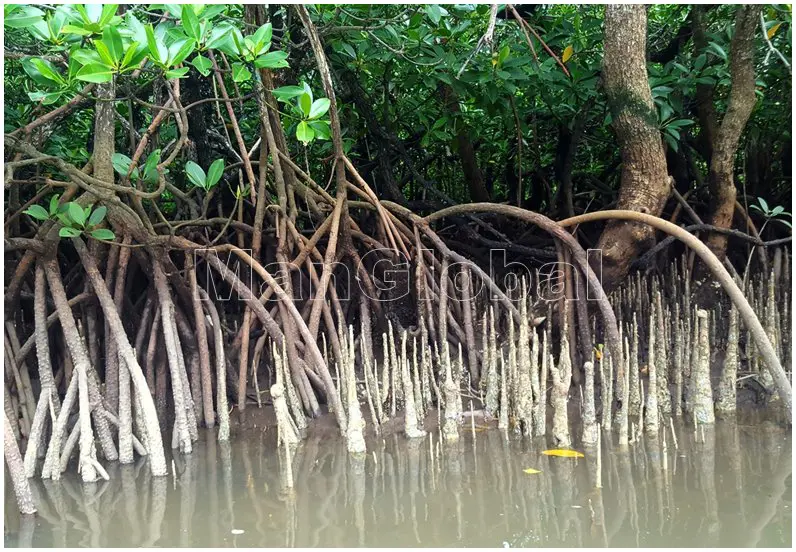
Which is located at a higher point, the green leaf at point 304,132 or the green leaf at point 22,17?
the green leaf at point 22,17

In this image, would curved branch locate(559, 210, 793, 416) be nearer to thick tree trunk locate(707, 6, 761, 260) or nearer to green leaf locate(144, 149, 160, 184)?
thick tree trunk locate(707, 6, 761, 260)

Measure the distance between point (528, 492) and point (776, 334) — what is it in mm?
1955

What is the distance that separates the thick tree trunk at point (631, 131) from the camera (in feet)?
11.9

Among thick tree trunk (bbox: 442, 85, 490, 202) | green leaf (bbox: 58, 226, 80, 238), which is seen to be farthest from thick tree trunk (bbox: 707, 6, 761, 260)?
green leaf (bbox: 58, 226, 80, 238)

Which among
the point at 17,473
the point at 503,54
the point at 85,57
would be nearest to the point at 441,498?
the point at 17,473

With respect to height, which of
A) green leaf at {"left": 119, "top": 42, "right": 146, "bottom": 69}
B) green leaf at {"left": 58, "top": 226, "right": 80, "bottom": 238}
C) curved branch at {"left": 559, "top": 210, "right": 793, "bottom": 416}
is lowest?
curved branch at {"left": 559, "top": 210, "right": 793, "bottom": 416}

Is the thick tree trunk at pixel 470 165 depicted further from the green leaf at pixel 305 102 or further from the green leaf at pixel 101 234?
the green leaf at pixel 101 234

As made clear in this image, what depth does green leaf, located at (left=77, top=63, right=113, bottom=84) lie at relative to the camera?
2227 mm

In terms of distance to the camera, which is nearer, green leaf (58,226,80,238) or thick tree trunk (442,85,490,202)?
green leaf (58,226,80,238)

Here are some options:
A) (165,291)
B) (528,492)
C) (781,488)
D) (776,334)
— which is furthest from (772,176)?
(165,291)

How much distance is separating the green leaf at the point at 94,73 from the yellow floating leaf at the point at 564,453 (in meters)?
2.16

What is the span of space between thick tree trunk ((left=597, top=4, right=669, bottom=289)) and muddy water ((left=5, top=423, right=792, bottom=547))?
114 cm

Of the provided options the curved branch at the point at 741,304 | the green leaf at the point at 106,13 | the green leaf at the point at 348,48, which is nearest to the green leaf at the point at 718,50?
the curved branch at the point at 741,304

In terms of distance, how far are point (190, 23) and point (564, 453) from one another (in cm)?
214
